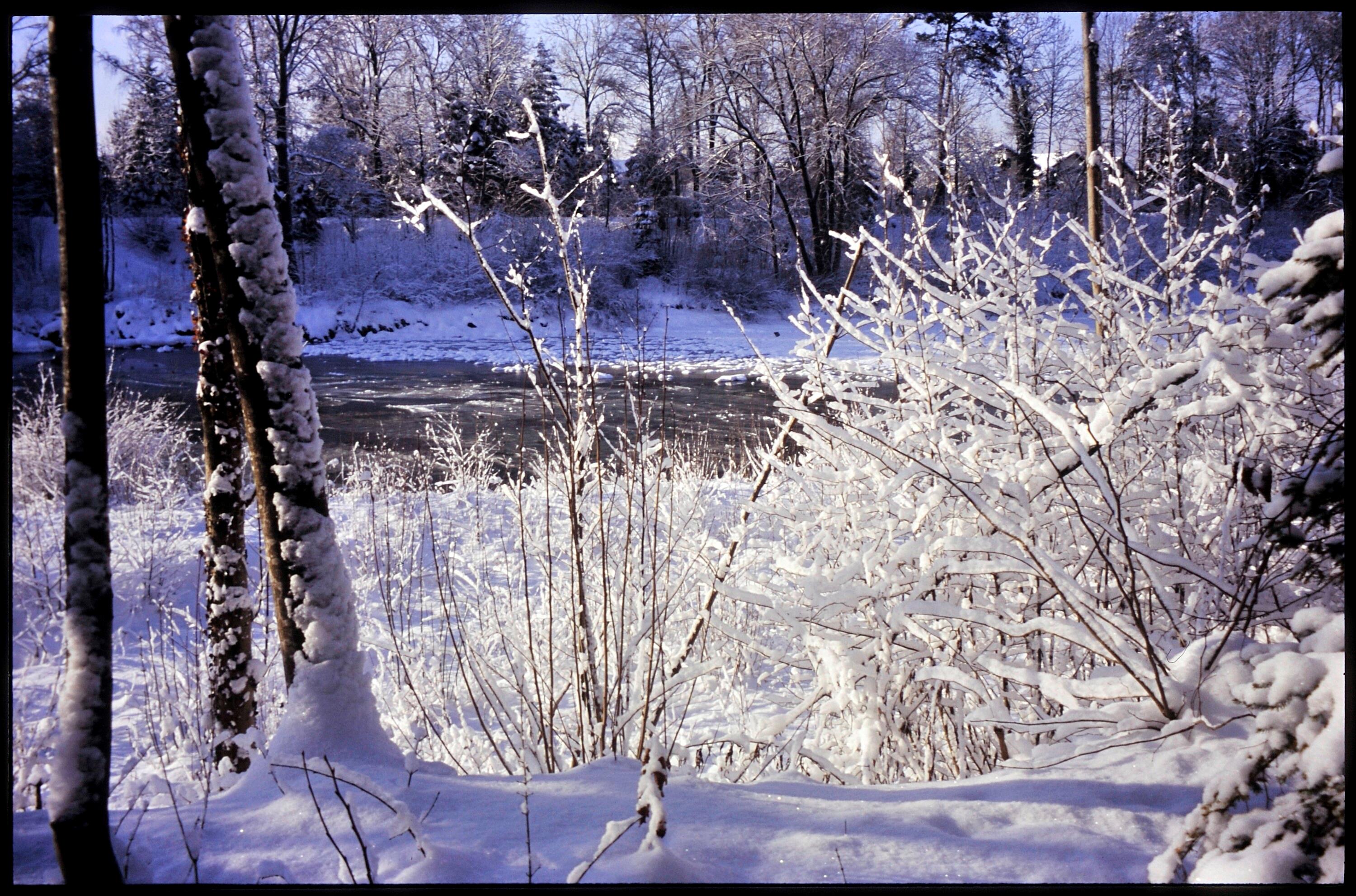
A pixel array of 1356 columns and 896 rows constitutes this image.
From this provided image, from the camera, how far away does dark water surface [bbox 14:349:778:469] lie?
9.09 m

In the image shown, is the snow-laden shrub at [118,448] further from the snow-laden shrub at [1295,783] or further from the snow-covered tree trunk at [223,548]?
the snow-laden shrub at [1295,783]

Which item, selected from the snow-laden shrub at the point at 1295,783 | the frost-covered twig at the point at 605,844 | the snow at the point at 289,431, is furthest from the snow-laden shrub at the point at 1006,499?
the snow at the point at 289,431

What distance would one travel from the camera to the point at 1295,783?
3.85 ft

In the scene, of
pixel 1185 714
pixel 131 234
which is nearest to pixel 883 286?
pixel 1185 714

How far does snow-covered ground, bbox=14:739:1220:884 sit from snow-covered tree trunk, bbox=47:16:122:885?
0.21m

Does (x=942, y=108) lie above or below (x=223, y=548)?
above

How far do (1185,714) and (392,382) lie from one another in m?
13.3

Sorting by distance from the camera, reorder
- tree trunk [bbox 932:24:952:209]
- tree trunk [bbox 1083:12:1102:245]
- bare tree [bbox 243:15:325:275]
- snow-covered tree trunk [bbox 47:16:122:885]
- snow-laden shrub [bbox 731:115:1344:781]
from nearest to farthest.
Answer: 1. snow-covered tree trunk [bbox 47:16:122:885]
2. snow-laden shrub [bbox 731:115:1344:781]
3. tree trunk [bbox 932:24:952:209]
4. bare tree [bbox 243:15:325:275]
5. tree trunk [bbox 1083:12:1102:245]

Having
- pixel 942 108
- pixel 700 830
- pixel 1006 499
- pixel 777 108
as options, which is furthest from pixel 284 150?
pixel 700 830

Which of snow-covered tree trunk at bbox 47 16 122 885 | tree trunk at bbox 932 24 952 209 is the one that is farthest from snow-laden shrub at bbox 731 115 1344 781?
snow-covered tree trunk at bbox 47 16 122 885

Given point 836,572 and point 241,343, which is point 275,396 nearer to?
point 241,343

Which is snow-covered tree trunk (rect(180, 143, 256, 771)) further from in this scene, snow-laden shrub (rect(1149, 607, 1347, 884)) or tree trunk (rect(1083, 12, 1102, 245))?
tree trunk (rect(1083, 12, 1102, 245))

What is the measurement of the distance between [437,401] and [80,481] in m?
10.8

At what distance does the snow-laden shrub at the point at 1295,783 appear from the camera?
1092 mm
